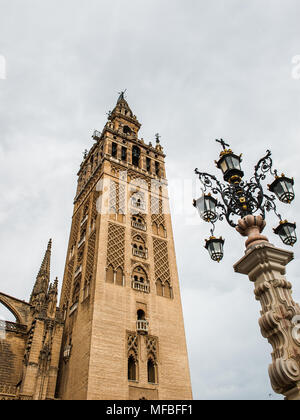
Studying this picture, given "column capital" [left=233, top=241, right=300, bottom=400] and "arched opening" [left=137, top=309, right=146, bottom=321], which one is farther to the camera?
"arched opening" [left=137, top=309, right=146, bottom=321]

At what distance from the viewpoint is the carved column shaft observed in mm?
4922

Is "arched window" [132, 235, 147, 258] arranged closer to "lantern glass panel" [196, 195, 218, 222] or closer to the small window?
the small window

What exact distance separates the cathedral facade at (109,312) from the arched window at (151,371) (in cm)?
5

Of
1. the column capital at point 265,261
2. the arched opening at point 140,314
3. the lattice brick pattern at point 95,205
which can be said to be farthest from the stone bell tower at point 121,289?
the column capital at point 265,261

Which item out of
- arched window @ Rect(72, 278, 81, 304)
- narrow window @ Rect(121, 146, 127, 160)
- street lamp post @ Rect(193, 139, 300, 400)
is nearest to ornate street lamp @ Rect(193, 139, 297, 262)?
street lamp post @ Rect(193, 139, 300, 400)

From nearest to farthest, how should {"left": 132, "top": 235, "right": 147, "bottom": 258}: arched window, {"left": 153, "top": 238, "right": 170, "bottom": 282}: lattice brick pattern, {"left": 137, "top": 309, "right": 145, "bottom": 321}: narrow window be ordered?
{"left": 137, "top": 309, "right": 145, "bottom": 321}: narrow window, {"left": 153, "top": 238, "right": 170, "bottom": 282}: lattice brick pattern, {"left": 132, "top": 235, "right": 147, "bottom": 258}: arched window

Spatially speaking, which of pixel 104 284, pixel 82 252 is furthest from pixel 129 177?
pixel 104 284

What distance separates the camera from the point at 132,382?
648 inches

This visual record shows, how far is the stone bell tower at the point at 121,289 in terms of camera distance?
1666 cm

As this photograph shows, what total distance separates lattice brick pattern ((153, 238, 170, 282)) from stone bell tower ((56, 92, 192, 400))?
0.26 feet

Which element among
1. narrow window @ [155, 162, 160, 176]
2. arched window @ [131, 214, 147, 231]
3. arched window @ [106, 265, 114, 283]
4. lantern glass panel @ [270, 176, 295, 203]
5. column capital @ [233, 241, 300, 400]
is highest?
narrow window @ [155, 162, 160, 176]
